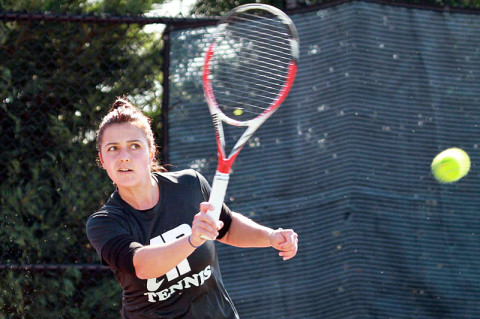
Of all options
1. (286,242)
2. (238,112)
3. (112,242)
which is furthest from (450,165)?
(112,242)

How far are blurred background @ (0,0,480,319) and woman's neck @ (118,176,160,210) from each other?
1351mm

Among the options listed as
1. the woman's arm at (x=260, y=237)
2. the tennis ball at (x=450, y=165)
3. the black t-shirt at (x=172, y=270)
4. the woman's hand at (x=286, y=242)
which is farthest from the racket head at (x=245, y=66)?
the woman's hand at (x=286, y=242)

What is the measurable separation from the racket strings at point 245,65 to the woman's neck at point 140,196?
133cm

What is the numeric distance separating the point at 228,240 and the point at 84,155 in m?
1.72

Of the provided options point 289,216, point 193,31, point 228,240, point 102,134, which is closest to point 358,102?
point 289,216

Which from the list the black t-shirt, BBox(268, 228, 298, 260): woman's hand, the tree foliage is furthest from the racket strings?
BBox(268, 228, 298, 260): woman's hand

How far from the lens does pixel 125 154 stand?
271 cm

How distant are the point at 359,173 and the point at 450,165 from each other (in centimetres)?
49

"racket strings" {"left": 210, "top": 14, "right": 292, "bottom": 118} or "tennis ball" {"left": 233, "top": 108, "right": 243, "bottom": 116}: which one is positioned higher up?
"racket strings" {"left": 210, "top": 14, "right": 292, "bottom": 118}

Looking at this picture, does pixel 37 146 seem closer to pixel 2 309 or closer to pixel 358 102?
pixel 2 309

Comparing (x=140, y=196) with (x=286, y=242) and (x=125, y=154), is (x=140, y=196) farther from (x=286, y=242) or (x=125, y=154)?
(x=286, y=242)

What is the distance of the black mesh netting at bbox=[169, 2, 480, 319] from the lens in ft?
13.4

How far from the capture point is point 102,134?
2.84 m

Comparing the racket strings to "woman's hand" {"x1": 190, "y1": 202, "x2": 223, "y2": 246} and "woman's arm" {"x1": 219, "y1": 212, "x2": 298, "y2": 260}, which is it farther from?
"woman's hand" {"x1": 190, "y1": 202, "x2": 223, "y2": 246}
